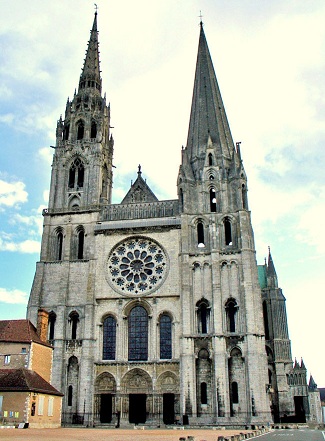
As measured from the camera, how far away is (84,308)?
133 ft

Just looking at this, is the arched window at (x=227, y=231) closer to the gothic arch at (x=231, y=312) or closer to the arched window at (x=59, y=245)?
the gothic arch at (x=231, y=312)

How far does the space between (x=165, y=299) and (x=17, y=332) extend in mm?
12095

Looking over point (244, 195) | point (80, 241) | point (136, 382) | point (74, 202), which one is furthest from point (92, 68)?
point (136, 382)

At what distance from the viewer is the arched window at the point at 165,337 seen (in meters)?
39.0

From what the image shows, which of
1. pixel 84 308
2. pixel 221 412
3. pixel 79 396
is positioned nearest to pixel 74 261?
pixel 84 308

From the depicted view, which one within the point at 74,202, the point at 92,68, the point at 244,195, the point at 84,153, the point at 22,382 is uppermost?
the point at 92,68

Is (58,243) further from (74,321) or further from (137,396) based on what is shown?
(137,396)

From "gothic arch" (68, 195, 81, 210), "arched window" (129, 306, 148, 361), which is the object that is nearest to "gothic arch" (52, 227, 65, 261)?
"gothic arch" (68, 195, 81, 210)

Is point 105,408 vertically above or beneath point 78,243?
beneath

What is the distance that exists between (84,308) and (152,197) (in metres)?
12.0

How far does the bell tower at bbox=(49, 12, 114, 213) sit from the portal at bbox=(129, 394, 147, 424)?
54.2 ft

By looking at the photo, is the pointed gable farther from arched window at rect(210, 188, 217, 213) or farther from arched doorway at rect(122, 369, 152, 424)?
arched doorway at rect(122, 369, 152, 424)

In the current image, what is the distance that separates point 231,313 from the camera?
130 feet

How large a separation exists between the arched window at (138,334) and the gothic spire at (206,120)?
13.9 m
